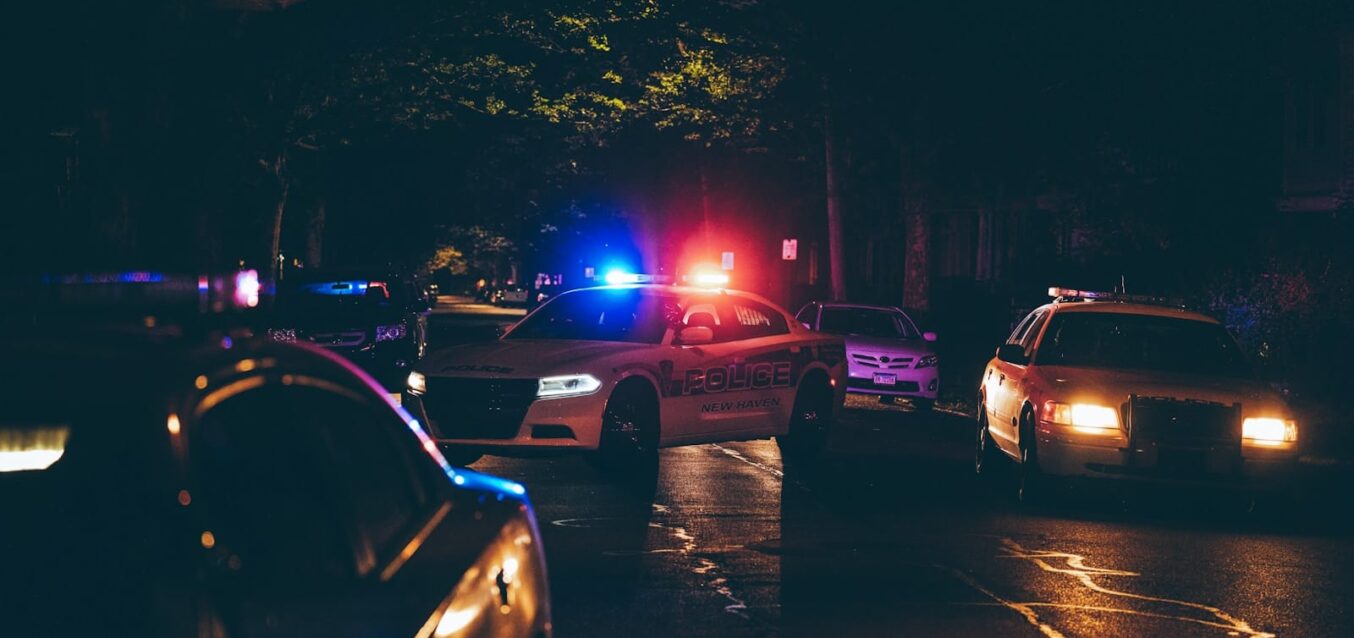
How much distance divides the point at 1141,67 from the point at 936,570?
24.3 m

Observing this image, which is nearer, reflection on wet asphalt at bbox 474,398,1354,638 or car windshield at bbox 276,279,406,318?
reflection on wet asphalt at bbox 474,398,1354,638

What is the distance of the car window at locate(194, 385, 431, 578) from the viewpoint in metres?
3.41

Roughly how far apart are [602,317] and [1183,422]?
533cm

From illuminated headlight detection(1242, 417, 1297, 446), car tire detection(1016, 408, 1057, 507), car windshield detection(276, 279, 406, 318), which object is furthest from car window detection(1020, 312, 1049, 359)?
car windshield detection(276, 279, 406, 318)

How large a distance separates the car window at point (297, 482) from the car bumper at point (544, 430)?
9.56 meters

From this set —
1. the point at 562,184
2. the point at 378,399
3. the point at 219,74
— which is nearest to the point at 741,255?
the point at 562,184

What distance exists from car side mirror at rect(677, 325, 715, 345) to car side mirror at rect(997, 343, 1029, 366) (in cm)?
253

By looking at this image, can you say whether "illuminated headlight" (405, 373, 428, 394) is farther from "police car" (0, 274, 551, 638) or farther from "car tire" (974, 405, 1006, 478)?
"police car" (0, 274, 551, 638)

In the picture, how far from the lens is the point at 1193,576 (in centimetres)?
998

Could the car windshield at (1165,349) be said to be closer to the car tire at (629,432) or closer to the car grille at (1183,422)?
the car grille at (1183,422)

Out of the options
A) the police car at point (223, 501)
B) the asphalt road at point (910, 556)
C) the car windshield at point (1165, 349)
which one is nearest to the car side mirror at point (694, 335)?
the asphalt road at point (910, 556)

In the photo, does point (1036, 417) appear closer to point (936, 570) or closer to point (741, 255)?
point (936, 570)

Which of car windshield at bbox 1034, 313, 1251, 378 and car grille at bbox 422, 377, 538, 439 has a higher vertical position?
car windshield at bbox 1034, 313, 1251, 378

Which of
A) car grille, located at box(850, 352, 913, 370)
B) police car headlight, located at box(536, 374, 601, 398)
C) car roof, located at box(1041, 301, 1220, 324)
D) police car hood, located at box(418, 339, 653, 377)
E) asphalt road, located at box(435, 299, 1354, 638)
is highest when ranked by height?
car roof, located at box(1041, 301, 1220, 324)
